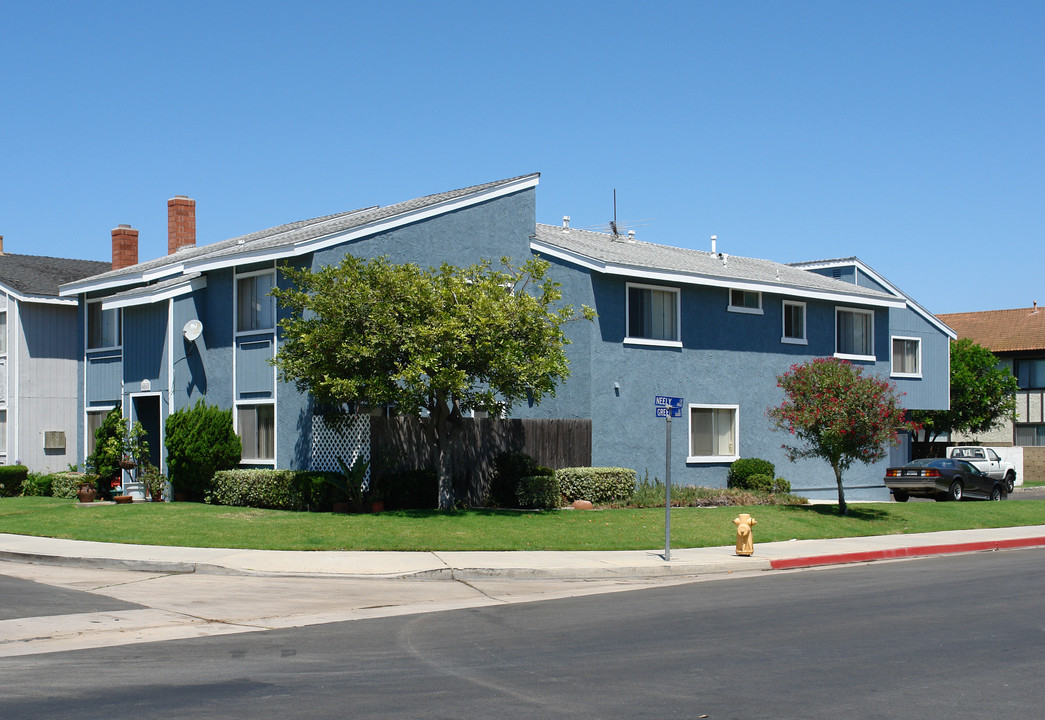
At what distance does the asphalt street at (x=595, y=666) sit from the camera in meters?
7.93

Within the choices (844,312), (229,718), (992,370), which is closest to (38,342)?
(844,312)

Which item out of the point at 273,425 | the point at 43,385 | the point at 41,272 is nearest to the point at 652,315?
the point at 273,425

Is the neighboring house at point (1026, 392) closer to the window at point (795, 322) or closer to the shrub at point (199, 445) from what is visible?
the window at point (795, 322)

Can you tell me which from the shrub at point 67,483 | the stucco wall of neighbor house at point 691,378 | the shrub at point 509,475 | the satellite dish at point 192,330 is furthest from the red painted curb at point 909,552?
the shrub at point 67,483

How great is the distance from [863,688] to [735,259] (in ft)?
91.1

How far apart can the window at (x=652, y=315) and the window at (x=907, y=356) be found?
1174 cm

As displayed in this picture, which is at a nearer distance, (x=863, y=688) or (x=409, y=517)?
(x=863, y=688)

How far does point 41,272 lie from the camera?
34.0 m

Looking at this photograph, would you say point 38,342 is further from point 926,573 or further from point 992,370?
point 992,370

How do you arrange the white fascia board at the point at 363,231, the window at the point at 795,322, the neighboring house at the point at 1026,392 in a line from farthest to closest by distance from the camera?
the neighboring house at the point at 1026,392 → the window at the point at 795,322 → the white fascia board at the point at 363,231

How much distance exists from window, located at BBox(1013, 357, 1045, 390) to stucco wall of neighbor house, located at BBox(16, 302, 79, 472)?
1758 inches

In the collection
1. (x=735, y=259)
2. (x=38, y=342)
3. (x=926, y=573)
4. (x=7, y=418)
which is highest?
(x=735, y=259)

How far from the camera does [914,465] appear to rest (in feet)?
105

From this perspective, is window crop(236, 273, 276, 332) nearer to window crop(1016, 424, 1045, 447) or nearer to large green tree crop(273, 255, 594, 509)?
large green tree crop(273, 255, 594, 509)
